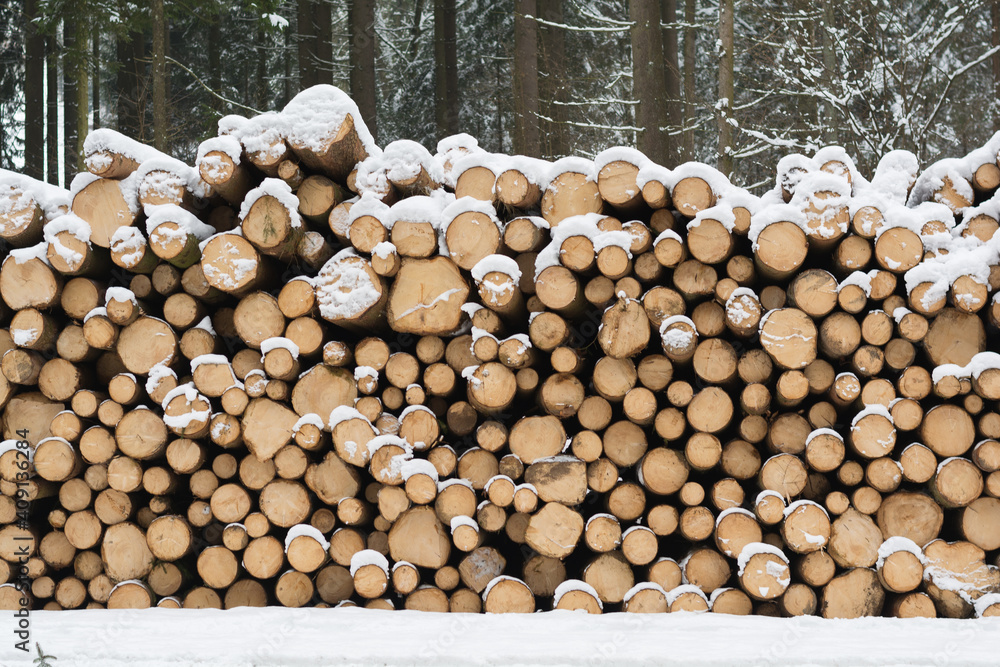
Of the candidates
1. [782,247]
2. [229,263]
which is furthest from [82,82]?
[782,247]

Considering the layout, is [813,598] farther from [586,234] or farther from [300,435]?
[300,435]

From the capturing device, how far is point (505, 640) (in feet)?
8.71

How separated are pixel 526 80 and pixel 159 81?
518cm

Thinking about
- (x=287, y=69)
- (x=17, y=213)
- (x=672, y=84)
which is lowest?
(x=287, y=69)

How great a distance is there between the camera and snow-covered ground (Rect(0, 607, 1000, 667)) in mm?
2520

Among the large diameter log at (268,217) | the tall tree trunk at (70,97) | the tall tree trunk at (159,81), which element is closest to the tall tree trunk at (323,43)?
the tall tree trunk at (159,81)

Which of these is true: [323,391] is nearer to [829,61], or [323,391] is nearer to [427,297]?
[427,297]

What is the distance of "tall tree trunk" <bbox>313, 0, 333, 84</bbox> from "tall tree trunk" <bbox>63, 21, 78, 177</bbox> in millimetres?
3615

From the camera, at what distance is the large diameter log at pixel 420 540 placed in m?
2.99

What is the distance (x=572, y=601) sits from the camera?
9.52 ft

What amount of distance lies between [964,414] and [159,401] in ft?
11.1

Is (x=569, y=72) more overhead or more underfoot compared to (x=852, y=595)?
more underfoot

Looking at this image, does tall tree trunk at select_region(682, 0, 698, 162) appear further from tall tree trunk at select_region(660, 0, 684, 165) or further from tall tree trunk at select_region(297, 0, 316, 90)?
tall tree trunk at select_region(297, 0, 316, 90)

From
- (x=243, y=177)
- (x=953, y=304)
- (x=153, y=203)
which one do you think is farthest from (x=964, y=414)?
(x=153, y=203)
